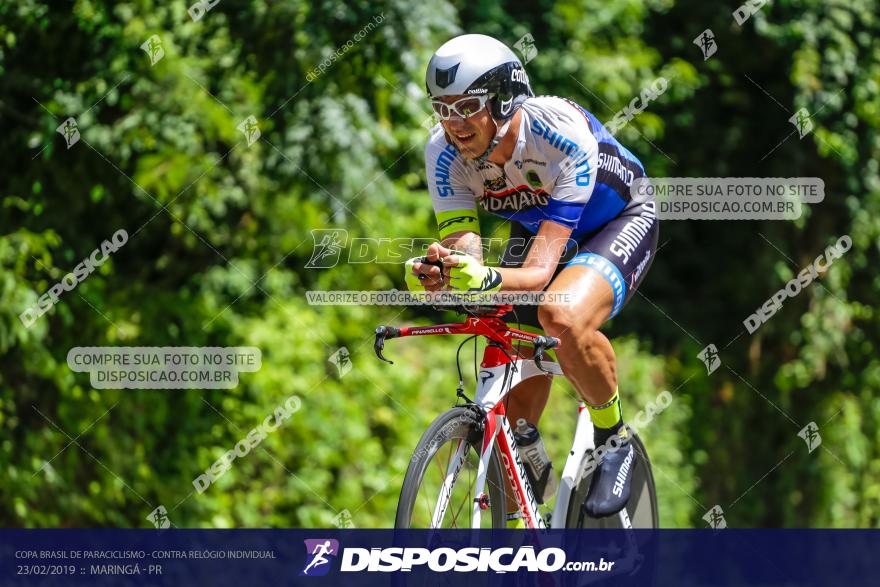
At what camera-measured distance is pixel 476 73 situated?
368 centimetres

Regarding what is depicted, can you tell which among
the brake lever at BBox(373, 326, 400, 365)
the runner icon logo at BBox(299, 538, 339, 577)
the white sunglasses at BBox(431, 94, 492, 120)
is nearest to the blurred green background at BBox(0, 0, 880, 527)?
the runner icon logo at BBox(299, 538, 339, 577)

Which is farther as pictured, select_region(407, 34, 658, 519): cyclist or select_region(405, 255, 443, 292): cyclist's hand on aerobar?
select_region(407, 34, 658, 519): cyclist

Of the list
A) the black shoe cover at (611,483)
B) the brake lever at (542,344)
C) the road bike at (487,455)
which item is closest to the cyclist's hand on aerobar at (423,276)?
the road bike at (487,455)

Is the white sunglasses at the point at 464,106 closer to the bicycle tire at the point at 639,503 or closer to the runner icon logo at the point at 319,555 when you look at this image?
the bicycle tire at the point at 639,503

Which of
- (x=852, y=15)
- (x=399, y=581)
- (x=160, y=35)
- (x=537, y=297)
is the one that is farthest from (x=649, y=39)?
(x=399, y=581)

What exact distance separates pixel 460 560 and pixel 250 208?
416cm

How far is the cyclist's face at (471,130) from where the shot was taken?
374 cm

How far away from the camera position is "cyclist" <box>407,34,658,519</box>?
145 inches

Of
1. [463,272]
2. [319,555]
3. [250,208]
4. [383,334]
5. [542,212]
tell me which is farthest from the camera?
[250,208]

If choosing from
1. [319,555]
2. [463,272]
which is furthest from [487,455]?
[319,555]

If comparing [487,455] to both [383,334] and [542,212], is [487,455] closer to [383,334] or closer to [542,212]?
[383,334]

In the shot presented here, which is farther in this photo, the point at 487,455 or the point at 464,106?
the point at 487,455

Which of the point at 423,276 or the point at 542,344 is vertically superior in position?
the point at 423,276

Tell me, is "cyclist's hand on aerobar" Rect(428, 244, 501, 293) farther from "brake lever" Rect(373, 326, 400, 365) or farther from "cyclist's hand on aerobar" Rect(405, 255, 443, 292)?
"brake lever" Rect(373, 326, 400, 365)
